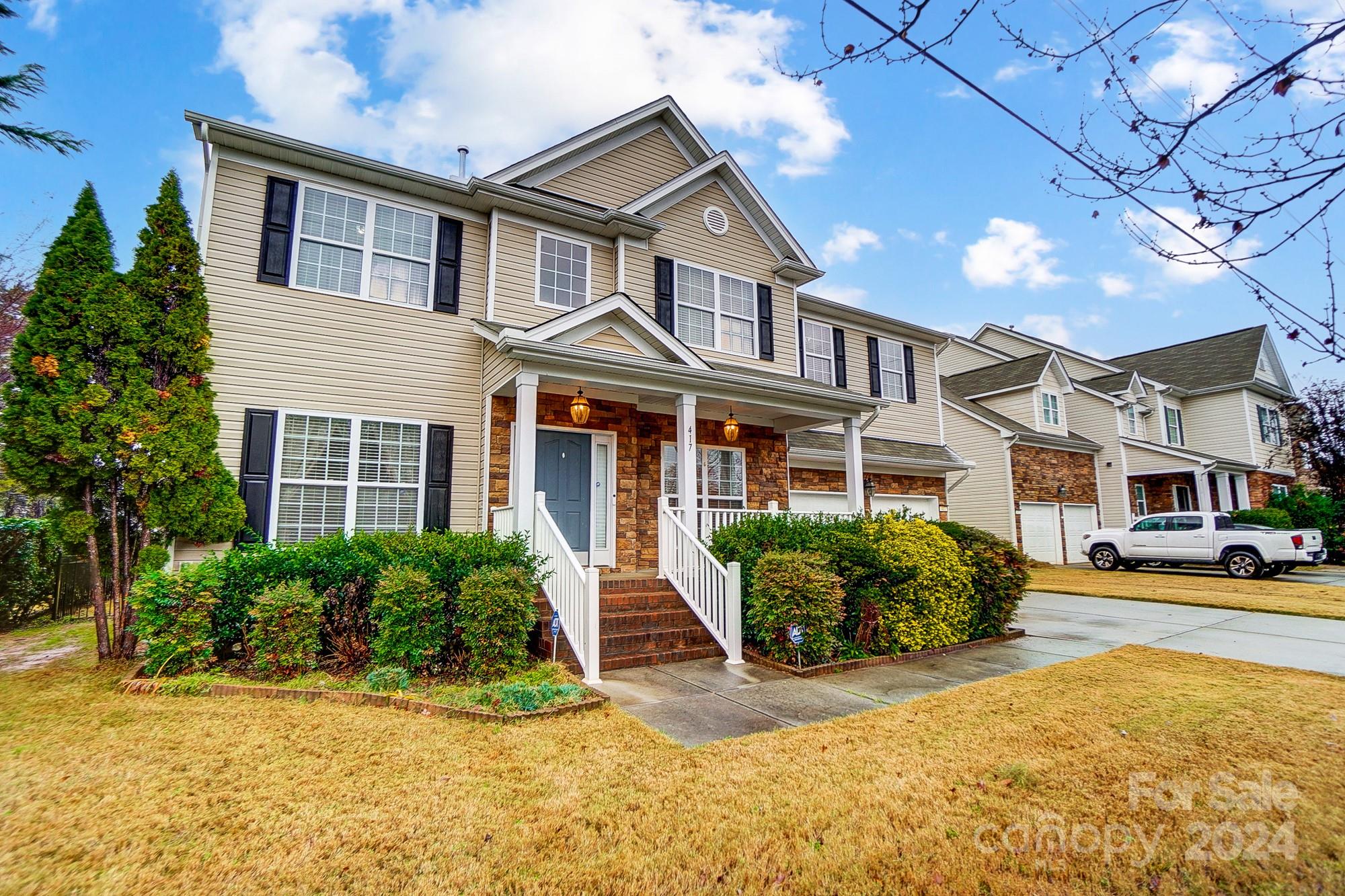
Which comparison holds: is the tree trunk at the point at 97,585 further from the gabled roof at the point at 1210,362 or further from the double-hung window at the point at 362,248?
the gabled roof at the point at 1210,362

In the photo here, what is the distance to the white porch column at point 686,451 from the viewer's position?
8586 millimetres

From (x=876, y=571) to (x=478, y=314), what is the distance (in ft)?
21.6

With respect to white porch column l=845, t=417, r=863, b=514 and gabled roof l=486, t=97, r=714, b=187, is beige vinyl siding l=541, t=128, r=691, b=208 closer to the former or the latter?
gabled roof l=486, t=97, r=714, b=187

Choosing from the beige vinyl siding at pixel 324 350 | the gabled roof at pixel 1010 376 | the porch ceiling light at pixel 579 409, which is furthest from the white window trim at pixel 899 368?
the beige vinyl siding at pixel 324 350

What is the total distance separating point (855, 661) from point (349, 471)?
21.6ft

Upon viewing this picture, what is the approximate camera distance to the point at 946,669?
6.48 meters

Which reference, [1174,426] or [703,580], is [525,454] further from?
[1174,426]

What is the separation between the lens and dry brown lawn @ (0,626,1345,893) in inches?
104

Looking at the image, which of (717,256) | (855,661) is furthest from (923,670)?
(717,256)

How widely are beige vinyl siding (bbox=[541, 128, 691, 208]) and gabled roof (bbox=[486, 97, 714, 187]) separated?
12cm

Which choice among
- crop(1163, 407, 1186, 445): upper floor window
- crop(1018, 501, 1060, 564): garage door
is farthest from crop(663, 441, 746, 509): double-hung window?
crop(1163, 407, 1186, 445): upper floor window

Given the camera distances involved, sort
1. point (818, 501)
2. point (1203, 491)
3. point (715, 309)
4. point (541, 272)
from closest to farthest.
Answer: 1. point (541, 272)
2. point (715, 309)
3. point (818, 501)
4. point (1203, 491)

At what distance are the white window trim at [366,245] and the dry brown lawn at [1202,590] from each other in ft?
34.3

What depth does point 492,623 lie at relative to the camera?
579 centimetres
